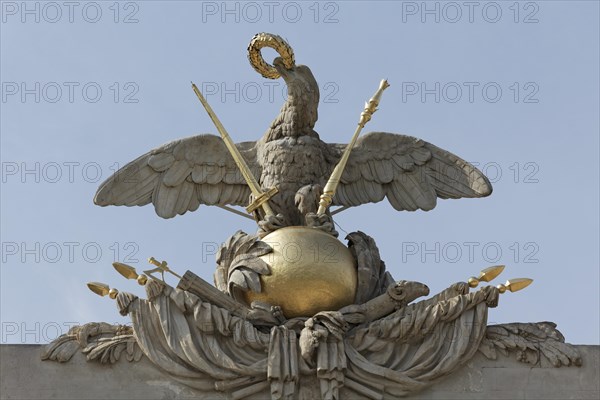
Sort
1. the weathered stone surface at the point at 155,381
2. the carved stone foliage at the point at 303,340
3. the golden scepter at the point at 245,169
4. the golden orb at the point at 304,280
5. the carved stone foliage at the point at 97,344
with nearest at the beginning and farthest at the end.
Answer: the carved stone foliage at the point at 303,340
the weathered stone surface at the point at 155,381
the carved stone foliage at the point at 97,344
the golden orb at the point at 304,280
the golden scepter at the point at 245,169

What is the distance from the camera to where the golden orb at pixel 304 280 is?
2477 cm

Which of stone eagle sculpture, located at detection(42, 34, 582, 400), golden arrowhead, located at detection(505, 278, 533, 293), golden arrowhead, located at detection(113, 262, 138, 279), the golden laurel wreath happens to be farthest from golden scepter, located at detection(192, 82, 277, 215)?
golden arrowhead, located at detection(505, 278, 533, 293)

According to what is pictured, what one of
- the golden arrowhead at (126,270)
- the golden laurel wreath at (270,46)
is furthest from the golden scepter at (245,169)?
the golden arrowhead at (126,270)

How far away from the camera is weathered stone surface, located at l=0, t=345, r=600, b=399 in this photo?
2444 cm

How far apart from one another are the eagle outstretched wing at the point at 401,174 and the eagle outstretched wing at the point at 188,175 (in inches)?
43.5

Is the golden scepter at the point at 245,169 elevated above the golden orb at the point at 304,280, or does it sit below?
above

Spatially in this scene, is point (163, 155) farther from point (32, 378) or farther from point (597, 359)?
point (597, 359)

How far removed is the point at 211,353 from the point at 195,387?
396 mm

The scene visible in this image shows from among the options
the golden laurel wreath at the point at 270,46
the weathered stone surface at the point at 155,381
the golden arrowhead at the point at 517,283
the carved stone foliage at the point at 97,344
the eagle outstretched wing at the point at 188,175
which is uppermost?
the golden laurel wreath at the point at 270,46

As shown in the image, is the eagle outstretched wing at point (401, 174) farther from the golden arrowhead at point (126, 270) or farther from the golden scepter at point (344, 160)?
the golden arrowhead at point (126, 270)

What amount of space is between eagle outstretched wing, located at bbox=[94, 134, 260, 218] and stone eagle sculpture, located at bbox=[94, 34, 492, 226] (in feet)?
0.04

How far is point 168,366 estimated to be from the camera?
24.4 m

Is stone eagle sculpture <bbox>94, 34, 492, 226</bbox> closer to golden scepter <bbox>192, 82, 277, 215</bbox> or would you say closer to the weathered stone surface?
golden scepter <bbox>192, 82, 277, 215</bbox>

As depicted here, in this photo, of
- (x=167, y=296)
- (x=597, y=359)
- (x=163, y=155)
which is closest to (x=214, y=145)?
(x=163, y=155)
